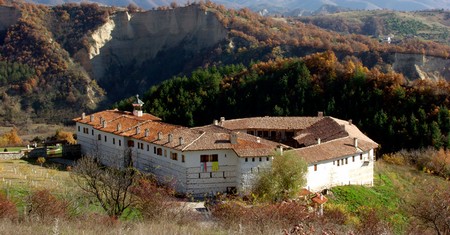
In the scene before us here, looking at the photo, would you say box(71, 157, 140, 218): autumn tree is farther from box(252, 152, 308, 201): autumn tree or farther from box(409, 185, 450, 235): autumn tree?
box(409, 185, 450, 235): autumn tree

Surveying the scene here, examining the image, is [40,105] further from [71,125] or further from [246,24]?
[246,24]

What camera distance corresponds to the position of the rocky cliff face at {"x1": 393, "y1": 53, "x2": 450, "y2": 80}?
87.9m

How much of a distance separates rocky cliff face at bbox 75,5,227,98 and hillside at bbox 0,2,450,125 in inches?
7.8

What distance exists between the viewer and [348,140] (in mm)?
45062

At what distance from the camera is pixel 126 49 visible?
127 meters

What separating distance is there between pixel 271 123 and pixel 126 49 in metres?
78.7

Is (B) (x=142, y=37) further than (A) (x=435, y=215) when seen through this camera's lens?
Yes

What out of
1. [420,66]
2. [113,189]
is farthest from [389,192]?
[420,66]

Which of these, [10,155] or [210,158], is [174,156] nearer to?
[210,158]

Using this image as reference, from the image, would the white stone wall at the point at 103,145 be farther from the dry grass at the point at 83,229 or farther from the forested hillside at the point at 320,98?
the dry grass at the point at 83,229

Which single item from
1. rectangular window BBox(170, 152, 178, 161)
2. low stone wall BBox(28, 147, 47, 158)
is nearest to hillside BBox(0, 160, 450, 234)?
low stone wall BBox(28, 147, 47, 158)

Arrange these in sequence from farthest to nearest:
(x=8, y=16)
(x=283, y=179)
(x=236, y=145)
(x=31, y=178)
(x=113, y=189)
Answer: (x=8, y=16), (x=31, y=178), (x=236, y=145), (x=283, y=179), (x=113, y=189)

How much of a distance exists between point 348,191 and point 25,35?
86.7 meters

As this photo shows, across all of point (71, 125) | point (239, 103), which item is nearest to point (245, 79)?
point (239, 103)
